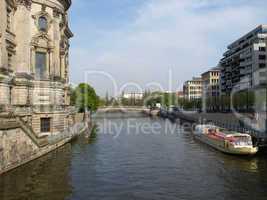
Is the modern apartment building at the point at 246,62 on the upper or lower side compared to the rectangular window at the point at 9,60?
upper

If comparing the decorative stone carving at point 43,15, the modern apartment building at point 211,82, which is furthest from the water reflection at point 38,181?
the modern apartment building at point 211,82

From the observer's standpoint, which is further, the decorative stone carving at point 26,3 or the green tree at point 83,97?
the green tree at point 83,97

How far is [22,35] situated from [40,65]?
5079mm

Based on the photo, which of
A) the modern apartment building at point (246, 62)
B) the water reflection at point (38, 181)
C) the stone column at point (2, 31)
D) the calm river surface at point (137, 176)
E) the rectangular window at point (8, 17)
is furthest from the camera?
the modern apartment building at point (246, 62)

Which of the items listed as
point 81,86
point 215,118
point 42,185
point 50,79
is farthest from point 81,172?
point 81,86

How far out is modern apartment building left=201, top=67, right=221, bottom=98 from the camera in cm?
17375

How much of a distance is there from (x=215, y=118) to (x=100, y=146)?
3691 centimetres

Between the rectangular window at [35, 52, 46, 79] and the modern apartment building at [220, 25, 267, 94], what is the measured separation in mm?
67393

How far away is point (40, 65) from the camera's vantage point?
47.9 metres

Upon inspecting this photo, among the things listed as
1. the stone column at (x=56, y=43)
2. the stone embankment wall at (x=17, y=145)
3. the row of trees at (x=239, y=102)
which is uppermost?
the stone column at (x=56, y=43)

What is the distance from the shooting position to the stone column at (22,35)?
4441 centimetres

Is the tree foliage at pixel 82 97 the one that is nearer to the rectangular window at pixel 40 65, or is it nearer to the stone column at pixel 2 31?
the rectangular window at pixel 40 65

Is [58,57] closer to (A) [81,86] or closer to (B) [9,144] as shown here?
(B) [9,144]

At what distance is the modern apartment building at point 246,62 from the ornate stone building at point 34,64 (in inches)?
2585
